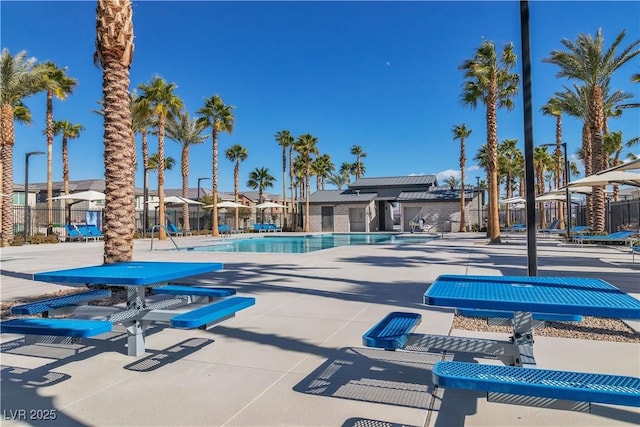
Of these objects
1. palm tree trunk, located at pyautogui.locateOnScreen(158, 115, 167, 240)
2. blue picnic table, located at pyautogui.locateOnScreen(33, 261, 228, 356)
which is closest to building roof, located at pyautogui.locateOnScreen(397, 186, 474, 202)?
palm tree trunk, located at pyautogui.locateOnScreen(158, 115, 167, 240)

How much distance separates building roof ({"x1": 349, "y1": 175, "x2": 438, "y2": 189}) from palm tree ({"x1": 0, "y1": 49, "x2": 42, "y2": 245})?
90.3 ft

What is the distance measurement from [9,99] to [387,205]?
100 ft

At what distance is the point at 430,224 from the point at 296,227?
13.1 m

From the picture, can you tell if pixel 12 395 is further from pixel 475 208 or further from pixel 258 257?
pixel 475 208

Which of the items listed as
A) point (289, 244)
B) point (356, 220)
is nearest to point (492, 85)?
point (289, 244)

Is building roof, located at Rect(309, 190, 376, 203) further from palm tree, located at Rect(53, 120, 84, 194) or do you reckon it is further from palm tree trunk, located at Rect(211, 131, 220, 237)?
palm tree, located at Rect(53, 120, 84, 194)

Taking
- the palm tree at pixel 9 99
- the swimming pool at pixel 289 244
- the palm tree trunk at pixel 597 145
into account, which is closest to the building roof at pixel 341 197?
the swimming pool at pixel 289 244

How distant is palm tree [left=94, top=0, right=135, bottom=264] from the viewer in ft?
23.9

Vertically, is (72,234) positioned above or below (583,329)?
above

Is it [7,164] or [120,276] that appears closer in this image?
[120,276]

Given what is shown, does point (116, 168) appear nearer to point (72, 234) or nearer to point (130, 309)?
point (130, 309)

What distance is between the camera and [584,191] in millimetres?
19234

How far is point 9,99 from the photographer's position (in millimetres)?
20984

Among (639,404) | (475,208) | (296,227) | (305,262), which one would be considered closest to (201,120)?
(296,227)
